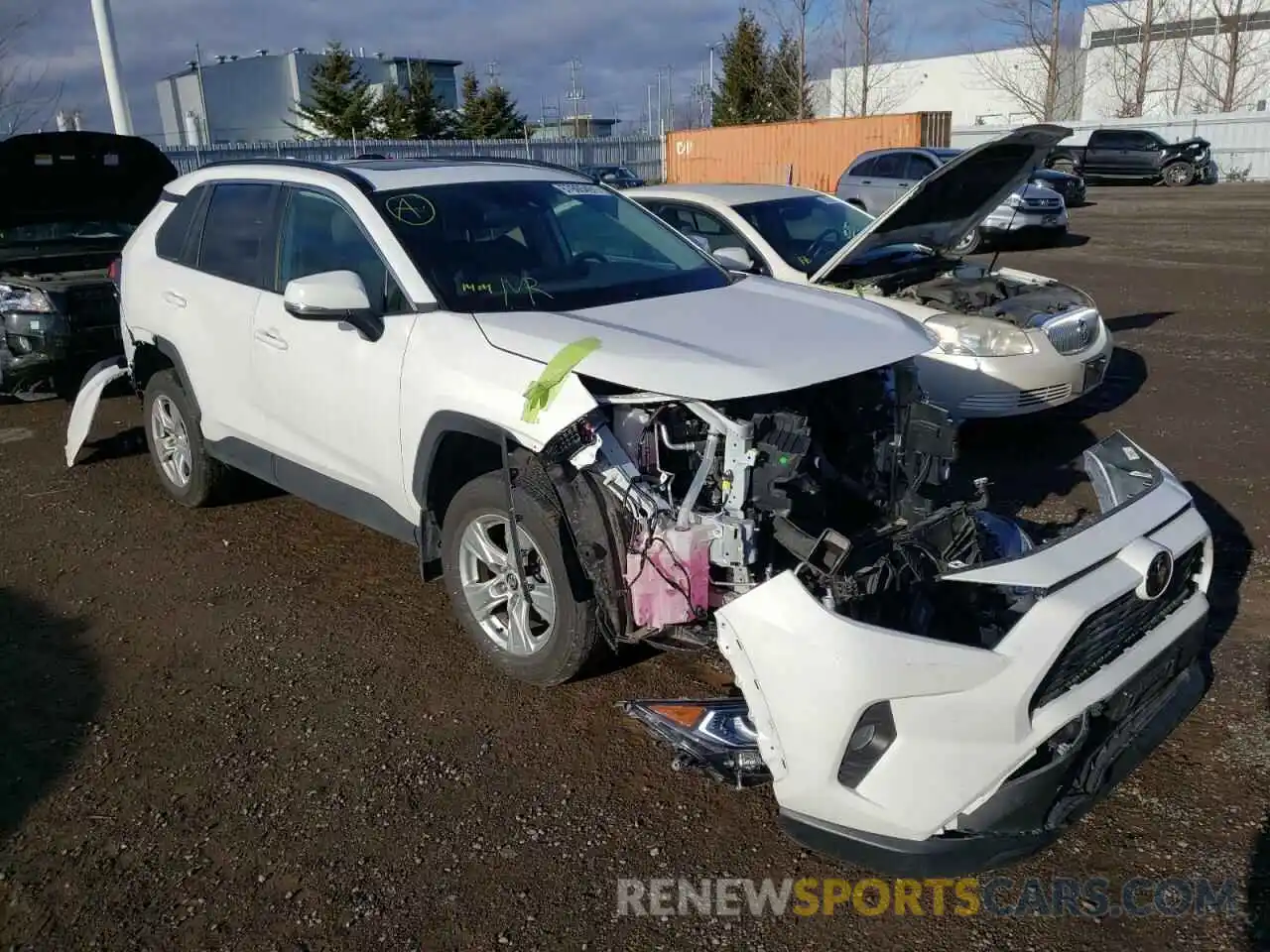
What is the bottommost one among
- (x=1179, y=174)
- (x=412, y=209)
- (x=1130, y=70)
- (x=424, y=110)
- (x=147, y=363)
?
(x=1179, y=174)

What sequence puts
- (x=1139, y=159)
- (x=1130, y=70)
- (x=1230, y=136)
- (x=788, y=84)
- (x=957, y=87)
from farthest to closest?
(x=957, y=87) → (x=1130, y=70) → (x=788, y=84) → (x=1230, y=136) → (x=1139, y=159)

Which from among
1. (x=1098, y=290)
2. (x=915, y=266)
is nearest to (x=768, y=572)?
(x=915, y=266)

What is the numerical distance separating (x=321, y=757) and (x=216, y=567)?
200 centimetres

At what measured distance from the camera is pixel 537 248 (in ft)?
14.5

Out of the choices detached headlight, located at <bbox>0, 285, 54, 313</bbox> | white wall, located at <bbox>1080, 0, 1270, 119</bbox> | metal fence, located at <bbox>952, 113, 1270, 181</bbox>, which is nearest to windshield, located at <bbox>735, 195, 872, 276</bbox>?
detached headlight, located at <bbox>0, 285, 54, 313</bbox>

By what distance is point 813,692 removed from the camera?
261 centimetres

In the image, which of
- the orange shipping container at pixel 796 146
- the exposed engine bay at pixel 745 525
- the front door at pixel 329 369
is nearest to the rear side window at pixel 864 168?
the orange shipping container at pixel 796 146

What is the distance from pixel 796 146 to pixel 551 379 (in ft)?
87.5

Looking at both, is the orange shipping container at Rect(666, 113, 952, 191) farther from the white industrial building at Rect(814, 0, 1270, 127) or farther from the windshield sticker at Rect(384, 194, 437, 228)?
the windshield sticker at Rect(384, 194, 437, 228)

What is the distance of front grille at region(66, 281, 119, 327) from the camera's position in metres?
7.73

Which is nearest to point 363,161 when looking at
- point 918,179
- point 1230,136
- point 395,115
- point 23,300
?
point 23,300

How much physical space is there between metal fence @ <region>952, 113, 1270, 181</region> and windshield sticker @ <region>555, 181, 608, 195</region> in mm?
30621

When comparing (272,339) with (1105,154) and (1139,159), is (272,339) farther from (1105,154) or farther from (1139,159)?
(1105,154)

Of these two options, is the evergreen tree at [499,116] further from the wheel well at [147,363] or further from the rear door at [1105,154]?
the wheel well at [147,363]
